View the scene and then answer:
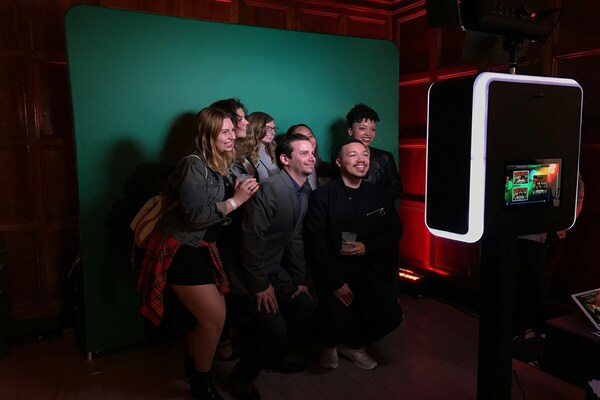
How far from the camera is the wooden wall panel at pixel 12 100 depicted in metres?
2.87

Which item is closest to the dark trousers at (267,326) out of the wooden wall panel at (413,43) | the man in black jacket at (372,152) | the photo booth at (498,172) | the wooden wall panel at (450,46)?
the man in black jacket at (372,152)

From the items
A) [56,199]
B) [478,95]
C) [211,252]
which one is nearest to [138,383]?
[211,252]

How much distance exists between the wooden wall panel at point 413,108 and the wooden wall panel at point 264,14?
1.19 m

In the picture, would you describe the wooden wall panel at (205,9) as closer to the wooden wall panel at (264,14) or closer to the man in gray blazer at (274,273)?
the wooden wall panel at (264,14)

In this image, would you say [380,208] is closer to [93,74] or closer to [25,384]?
[93,74]

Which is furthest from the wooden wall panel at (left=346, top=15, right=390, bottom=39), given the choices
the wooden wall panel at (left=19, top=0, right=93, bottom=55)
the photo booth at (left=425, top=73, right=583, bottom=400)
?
the photo booth at (left=425, top=73, right=583, bottom=400)

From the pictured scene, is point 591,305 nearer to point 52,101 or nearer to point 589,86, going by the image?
point 589,86

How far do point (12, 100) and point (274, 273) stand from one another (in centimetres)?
198

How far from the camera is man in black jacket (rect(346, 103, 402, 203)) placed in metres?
3.07

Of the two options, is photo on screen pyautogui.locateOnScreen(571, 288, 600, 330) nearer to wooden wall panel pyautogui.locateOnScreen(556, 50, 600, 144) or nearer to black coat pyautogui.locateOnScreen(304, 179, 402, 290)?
black coat pyautogui.locateOnScreen(304, 179, 402, 290)

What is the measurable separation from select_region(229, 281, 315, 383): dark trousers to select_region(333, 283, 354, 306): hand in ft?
0.52

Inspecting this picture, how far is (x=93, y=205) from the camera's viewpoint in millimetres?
2604

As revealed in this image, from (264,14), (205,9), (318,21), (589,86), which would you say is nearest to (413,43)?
(318,21)

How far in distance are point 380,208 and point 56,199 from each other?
2100mm
